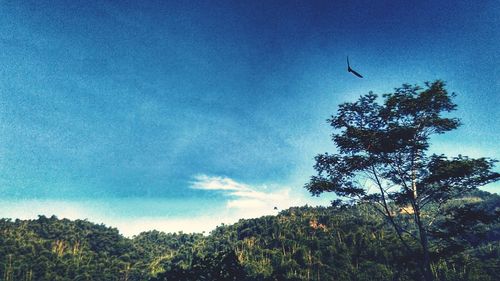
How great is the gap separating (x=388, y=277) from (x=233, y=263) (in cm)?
7880

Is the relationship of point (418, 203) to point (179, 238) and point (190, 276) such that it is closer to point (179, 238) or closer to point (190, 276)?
point (190, 276)

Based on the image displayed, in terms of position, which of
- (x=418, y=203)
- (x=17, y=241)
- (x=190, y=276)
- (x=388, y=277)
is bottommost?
(x=388, y=277)

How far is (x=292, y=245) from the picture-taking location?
330 ft

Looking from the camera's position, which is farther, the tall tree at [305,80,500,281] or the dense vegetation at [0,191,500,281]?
the dense vegetation at [0,191,500,281]

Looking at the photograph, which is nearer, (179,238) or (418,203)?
(418,203)

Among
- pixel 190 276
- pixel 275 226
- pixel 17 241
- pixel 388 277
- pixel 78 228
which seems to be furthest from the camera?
pixel 78 228

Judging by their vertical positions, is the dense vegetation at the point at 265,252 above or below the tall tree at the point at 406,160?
below

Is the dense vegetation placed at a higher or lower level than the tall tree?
lower

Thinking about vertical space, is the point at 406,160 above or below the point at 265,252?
above

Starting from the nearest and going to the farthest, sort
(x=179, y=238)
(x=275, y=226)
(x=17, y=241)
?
(x=17, y=241)
(x=275, y=226)
(x=179, y=238)

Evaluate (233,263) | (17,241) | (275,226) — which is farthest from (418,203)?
(17,241)

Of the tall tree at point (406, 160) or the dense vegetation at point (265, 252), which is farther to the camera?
the dense vegetation at point (265, 252)

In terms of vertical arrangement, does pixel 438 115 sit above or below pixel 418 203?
above

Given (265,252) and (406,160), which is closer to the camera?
(406,160)
